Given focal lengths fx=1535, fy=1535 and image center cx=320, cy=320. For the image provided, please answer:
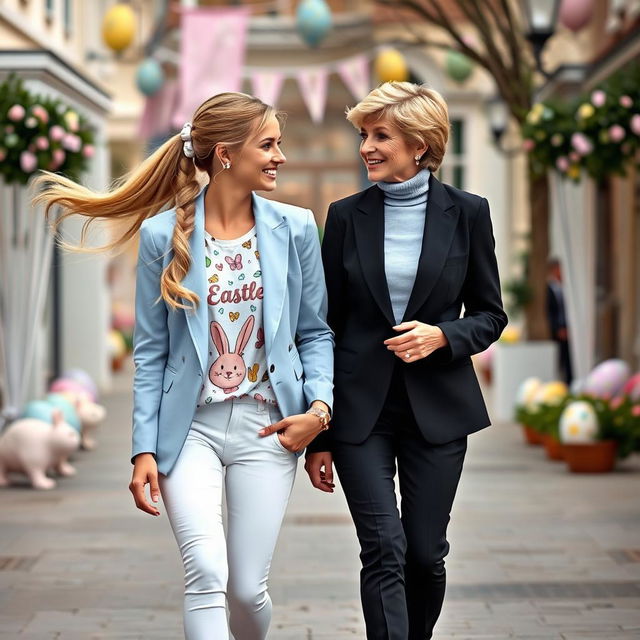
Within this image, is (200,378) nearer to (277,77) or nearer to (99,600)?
(99,600)

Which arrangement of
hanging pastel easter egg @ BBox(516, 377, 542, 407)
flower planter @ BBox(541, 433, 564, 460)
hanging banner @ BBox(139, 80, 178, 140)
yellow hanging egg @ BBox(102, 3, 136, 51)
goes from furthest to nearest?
1. hanging banner @ BBox(139, 80, 178, 140)
2. yellow hanging egg @ BBox(102, 3, 136, 51)
3. hanging pastel easter egg @ BBox(516, 377, 542, 407)
4. flower planter @ BBox(541, 433, 564, 460)

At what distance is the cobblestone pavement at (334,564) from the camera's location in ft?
19.9

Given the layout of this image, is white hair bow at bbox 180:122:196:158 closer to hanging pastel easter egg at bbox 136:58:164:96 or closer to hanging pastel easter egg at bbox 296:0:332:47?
hanging pastel easter egg at bbox 296:0:332:47

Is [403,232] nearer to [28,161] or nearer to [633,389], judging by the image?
[28,161]

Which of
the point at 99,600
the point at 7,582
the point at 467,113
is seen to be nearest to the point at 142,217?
the point at 99,600

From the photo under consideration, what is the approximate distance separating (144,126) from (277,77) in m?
2.42

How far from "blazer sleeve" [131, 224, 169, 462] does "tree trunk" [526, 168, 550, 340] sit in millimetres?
11866

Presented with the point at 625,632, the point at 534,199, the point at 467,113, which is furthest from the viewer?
the point at 467,113

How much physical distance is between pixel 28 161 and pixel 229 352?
294 inches

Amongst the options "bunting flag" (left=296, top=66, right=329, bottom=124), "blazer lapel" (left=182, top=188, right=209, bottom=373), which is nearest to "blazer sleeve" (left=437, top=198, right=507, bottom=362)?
"blazer lapel" (left=182, top=188, right=209, bottom=373)

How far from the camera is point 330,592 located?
6.73 metres

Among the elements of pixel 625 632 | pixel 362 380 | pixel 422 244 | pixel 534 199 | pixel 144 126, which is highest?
pixel 144 126

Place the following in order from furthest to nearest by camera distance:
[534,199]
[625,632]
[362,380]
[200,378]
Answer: [534,199], [625,632], [362,380], [200,378]

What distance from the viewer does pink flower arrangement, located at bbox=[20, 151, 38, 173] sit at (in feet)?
37.1
